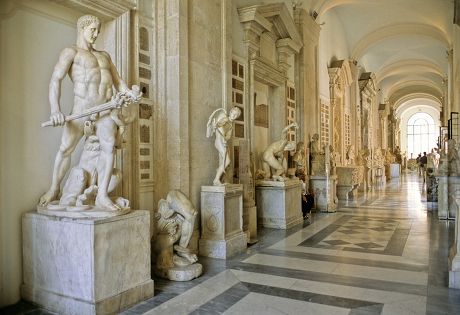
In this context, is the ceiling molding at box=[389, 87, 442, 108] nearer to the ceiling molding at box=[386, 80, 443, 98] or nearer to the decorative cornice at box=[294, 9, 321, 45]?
the ceiling molding at box=[386, 80, 443, 98]

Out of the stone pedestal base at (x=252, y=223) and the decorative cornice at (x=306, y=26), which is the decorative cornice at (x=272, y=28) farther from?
the stone pedestal base at (x=252, y=223)

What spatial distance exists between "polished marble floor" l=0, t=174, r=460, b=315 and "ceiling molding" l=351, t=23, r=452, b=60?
10020 mm

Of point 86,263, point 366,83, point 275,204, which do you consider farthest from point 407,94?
point 86,263

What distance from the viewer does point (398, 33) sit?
1597cm

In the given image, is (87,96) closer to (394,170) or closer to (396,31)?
(396,31)

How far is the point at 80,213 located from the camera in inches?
140

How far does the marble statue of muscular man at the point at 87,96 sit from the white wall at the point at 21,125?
30 centimetres

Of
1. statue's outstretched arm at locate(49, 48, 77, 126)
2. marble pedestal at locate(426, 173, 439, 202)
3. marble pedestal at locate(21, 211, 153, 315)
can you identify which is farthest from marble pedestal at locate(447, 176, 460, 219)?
statue's outstretched arm at locate(49, 48, 77, 126)

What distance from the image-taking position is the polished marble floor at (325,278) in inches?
146

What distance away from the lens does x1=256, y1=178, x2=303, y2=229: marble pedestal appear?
7738 millimetres

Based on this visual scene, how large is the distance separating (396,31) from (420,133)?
34480 millimetres

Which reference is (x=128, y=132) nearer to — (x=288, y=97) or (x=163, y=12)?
(x=163, y=12)

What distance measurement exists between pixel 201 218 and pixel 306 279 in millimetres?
1823

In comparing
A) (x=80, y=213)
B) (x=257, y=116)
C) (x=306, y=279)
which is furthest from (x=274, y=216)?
(x=80, y=213)
